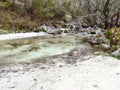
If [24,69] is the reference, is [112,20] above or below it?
above

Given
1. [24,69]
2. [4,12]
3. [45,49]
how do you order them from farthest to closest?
[4,12]
[45,49]
[24,69]

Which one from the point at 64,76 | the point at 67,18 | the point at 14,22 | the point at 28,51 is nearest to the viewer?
the point at 64,76

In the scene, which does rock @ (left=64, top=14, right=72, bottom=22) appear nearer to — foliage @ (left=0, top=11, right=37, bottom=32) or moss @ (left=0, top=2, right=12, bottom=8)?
foliage @ (left=0, top=11, right=37, bottom=32)

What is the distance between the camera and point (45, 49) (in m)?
12.7

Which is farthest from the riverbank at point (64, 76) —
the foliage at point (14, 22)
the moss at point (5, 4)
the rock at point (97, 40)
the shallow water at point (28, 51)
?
the moss at point (5, 4)

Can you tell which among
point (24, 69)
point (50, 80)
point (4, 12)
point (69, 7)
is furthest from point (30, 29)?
point (50, 80)

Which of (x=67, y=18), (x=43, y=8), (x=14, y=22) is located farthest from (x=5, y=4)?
(x=67, y=18)

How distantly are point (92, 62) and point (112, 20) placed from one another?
12.5m

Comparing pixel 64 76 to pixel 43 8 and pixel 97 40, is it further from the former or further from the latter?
pixel 43 8

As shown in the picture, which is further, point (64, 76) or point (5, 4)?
point (5, 4)

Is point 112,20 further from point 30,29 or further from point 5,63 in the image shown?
point 5,63

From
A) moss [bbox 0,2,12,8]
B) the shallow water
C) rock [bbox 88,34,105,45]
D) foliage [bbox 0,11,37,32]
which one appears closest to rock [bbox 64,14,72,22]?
foliage [bbox 0,11,37,32]

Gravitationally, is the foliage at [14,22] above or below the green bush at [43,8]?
below

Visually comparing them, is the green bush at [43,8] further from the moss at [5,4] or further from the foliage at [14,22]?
the moss at [5,4]
